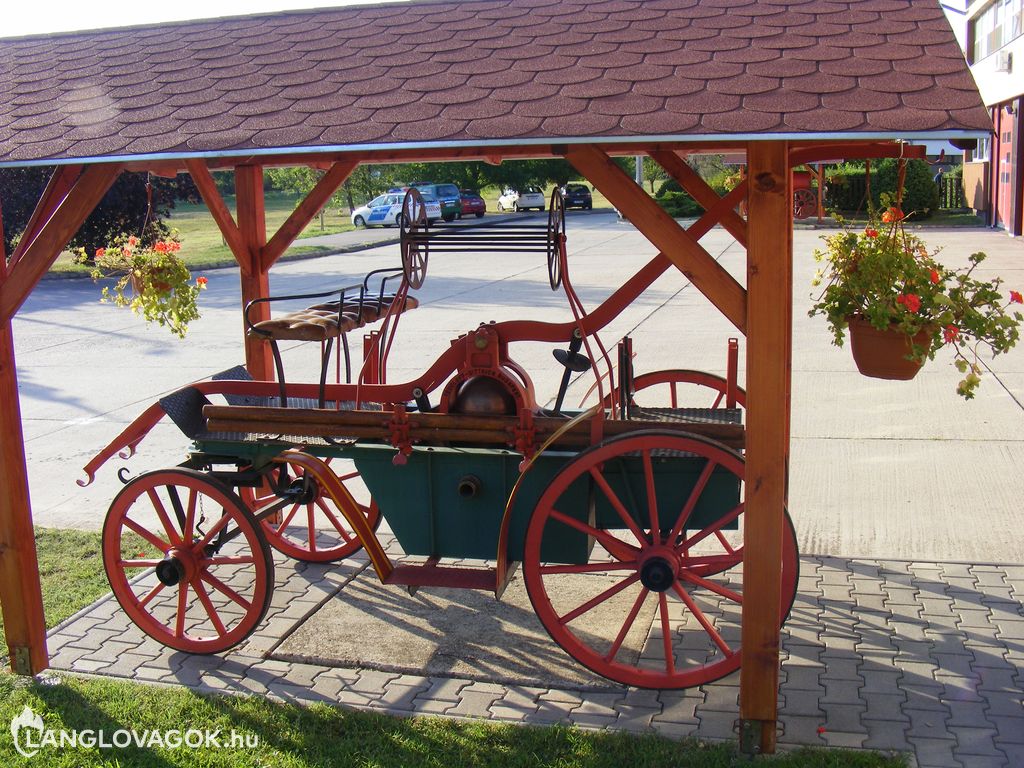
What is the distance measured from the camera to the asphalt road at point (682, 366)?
6.25 m

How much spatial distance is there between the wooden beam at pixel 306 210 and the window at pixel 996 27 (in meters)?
23.2

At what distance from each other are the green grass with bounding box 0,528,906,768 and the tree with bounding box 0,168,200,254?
661 inches

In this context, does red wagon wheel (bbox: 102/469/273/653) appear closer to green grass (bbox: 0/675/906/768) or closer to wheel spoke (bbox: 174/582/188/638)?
wheel spoke (bbox: 174/582/188/638)

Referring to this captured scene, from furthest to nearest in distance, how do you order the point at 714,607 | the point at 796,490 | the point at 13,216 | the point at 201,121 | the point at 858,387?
the point at 13,216 → the point at 858,387 → the point at 796,490 → the point at 714,607 → the point at 201,121

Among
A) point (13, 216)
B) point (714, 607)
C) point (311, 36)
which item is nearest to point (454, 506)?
point (714, 607)

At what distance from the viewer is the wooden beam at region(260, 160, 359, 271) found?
5.53 metres

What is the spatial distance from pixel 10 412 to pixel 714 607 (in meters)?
3.34

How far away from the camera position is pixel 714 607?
520 cm

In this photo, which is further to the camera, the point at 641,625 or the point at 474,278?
the point at 474,278

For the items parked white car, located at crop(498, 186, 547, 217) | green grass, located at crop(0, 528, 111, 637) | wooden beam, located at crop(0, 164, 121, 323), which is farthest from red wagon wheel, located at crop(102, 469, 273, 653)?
parked white car, located at crop(498, 186, 547, 217)

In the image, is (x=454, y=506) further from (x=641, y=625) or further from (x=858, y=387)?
(x=858, y=387)

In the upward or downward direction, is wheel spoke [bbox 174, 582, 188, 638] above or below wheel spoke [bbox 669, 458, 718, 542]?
below

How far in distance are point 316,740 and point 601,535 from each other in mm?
1366

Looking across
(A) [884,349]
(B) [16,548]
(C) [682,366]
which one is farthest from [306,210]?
(C) [682,366]
